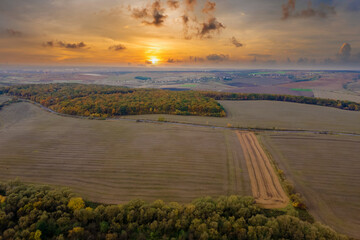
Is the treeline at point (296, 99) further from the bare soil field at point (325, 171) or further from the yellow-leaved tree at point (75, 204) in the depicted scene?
the yellow-leaved tree at point (75, 204)

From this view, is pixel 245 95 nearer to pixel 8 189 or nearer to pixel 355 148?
pixel 355 148

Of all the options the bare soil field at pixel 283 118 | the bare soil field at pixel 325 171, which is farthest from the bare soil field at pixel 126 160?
the bare soil field at pixel 283 118

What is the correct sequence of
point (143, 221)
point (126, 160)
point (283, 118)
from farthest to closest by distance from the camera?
point (283, 118)
point (126, 160)
point (143, 221)

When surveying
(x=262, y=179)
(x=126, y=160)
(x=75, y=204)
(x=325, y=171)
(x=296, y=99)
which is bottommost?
(x=262, y=179)

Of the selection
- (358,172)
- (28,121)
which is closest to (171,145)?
(358,172)

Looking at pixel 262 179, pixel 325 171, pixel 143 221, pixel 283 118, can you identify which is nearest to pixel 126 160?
pixel 143 221

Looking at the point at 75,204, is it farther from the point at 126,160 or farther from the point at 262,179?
the point at 262,179

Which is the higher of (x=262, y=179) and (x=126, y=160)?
(x=126, y=160)
